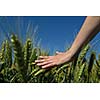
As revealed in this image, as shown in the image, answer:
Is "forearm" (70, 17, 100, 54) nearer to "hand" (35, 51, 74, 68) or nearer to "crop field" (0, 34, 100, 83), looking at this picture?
"hand" (35, 51, 74, 68)

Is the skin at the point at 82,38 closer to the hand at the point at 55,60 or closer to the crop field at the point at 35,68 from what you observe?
the hand at the point at 55,60

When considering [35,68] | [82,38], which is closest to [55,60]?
[82,38]

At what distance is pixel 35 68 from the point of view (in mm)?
2059

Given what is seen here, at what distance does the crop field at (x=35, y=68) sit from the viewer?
Answer: 196cm

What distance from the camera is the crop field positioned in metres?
1.96

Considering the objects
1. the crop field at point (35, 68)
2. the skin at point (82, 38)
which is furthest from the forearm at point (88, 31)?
the crop field at point (35, 68)

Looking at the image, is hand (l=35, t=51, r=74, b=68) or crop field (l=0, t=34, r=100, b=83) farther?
crop field (l=0, t=34, r=100, b=83)

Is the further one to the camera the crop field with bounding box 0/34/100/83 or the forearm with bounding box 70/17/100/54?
the crop field with bounding box 0/34/100/83

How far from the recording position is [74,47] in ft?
3.94

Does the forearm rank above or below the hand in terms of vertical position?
above

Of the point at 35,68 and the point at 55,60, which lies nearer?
the point at 55,60

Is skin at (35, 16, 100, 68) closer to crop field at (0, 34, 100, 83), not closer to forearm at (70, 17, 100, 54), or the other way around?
forearm at (70, 17, 100, 54)

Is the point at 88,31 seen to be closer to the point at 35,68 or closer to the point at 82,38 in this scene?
the point at 82,38

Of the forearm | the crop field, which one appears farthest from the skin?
the crop field
